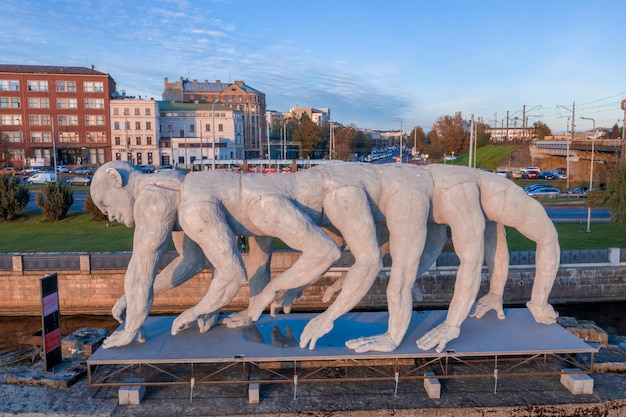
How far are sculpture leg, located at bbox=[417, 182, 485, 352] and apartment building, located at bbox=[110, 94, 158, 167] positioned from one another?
2224 inches

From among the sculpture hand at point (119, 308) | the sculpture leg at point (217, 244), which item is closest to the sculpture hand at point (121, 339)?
the sculpture hand at point (119, 308)

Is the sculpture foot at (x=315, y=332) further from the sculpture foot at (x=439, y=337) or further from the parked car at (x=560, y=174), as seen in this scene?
the parked car at (x=560, y=174)

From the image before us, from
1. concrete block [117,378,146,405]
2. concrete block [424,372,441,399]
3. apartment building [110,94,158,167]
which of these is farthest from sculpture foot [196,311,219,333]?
apartment building [110,94,158,167]

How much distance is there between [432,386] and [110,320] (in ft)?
41.3

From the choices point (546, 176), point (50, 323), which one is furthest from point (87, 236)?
point (546, 176)

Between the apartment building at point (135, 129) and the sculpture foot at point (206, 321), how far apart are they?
5408 centimetres

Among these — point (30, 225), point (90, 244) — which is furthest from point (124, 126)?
point (90, 244)

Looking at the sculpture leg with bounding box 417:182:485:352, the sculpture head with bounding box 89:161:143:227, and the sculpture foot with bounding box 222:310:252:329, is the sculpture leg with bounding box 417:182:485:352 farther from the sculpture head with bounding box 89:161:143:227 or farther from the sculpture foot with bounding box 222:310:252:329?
the sculpture head with bounding box 89:161:143:227

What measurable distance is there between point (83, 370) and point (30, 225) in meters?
18.8

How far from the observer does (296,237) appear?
8.95 m

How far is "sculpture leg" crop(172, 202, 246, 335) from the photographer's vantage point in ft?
29.1

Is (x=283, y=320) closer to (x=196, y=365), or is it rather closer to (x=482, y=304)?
(x=196, y=365)

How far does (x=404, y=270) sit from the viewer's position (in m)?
9.38

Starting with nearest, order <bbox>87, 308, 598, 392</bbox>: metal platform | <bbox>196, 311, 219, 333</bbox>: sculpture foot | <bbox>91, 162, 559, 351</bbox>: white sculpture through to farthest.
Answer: <bbox>91, 162, 559, 351</bbox>: white sculpture
<bbox>87, 308, 598, 392</bbox>: metal platform
<bbox>196, 311, 219, 333</bbox>: sculpture foot
